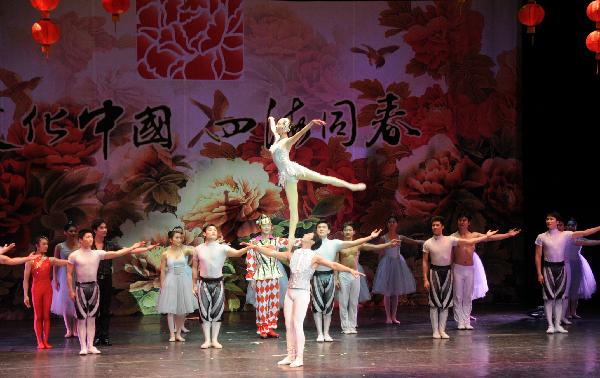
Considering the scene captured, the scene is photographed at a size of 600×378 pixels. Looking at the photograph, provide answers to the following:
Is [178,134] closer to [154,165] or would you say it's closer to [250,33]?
[154,165]

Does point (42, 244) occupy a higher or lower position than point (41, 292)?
higher

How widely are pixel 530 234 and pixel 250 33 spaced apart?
16.4 ft

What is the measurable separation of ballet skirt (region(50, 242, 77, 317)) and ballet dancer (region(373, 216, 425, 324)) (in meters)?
3.76

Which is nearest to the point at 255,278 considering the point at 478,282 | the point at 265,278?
the point at 265,278

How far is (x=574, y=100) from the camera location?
12922 millimetres

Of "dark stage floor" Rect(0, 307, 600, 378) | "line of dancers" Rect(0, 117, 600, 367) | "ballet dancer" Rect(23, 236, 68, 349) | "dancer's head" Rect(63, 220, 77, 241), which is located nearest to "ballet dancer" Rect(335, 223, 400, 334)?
"line of dancers" Rect(0, 117, 600, 367)

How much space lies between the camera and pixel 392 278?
11.6 metres

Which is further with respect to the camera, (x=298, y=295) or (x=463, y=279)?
(x=463, y=279)

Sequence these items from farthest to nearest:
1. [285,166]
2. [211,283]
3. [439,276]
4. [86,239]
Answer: [439,276] < [211,283] < [86,239] < [285,166]

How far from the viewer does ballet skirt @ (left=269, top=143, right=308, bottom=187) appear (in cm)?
742

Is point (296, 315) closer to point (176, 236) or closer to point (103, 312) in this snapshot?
point (176, 236)

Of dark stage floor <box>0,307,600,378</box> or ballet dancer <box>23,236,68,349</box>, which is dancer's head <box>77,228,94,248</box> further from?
dark stage floor <box>0,307,600,378</box>

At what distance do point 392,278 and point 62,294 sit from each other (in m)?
4.00

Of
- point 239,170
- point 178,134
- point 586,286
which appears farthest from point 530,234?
point 178,134
